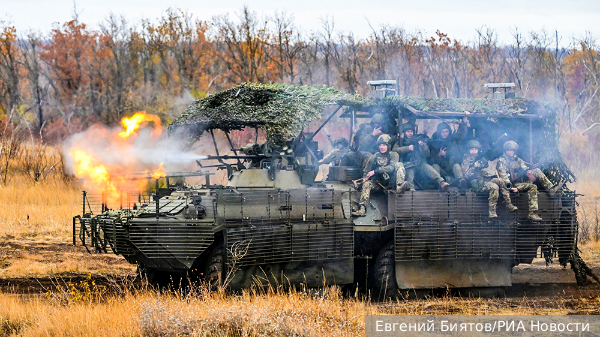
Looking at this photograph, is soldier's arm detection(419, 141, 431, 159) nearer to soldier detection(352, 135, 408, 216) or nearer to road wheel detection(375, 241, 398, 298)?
soldier detection(352, 135, 408, 216)

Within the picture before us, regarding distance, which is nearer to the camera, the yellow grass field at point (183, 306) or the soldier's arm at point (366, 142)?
the yellow grass field at point (183, 306)

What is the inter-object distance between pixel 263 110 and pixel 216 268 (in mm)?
3420

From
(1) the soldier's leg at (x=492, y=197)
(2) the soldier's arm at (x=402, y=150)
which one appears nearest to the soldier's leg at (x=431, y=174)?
(2) the soldier's arm at (x=402, y=150)

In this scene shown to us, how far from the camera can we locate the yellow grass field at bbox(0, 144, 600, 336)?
26.7 feet

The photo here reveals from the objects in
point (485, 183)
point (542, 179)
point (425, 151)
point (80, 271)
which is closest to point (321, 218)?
point (425, 151)

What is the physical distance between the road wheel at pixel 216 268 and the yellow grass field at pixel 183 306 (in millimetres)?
220

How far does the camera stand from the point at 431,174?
1192 centimetres

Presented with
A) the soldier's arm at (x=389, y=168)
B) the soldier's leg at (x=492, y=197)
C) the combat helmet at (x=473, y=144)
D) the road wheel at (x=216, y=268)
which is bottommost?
the road wheel at (x=216, y=268)

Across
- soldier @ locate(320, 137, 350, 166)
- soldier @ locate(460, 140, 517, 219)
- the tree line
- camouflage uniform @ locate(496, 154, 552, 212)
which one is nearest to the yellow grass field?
soldier @ locate(460, 140, 517, 219)

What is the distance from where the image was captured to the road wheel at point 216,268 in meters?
10.1

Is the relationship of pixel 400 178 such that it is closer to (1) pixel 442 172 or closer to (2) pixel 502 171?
(1) pixel 442 172

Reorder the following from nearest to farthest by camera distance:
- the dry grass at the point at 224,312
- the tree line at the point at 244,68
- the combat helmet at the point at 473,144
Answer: the dry grass at the point at 224,312
the combat helmet at the point at 473,144
the tree line at the point at 244,68

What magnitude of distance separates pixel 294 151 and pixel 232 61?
17.2m

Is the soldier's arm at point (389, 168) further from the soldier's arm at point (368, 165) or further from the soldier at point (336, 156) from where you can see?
the soldier at point (336, 156)
